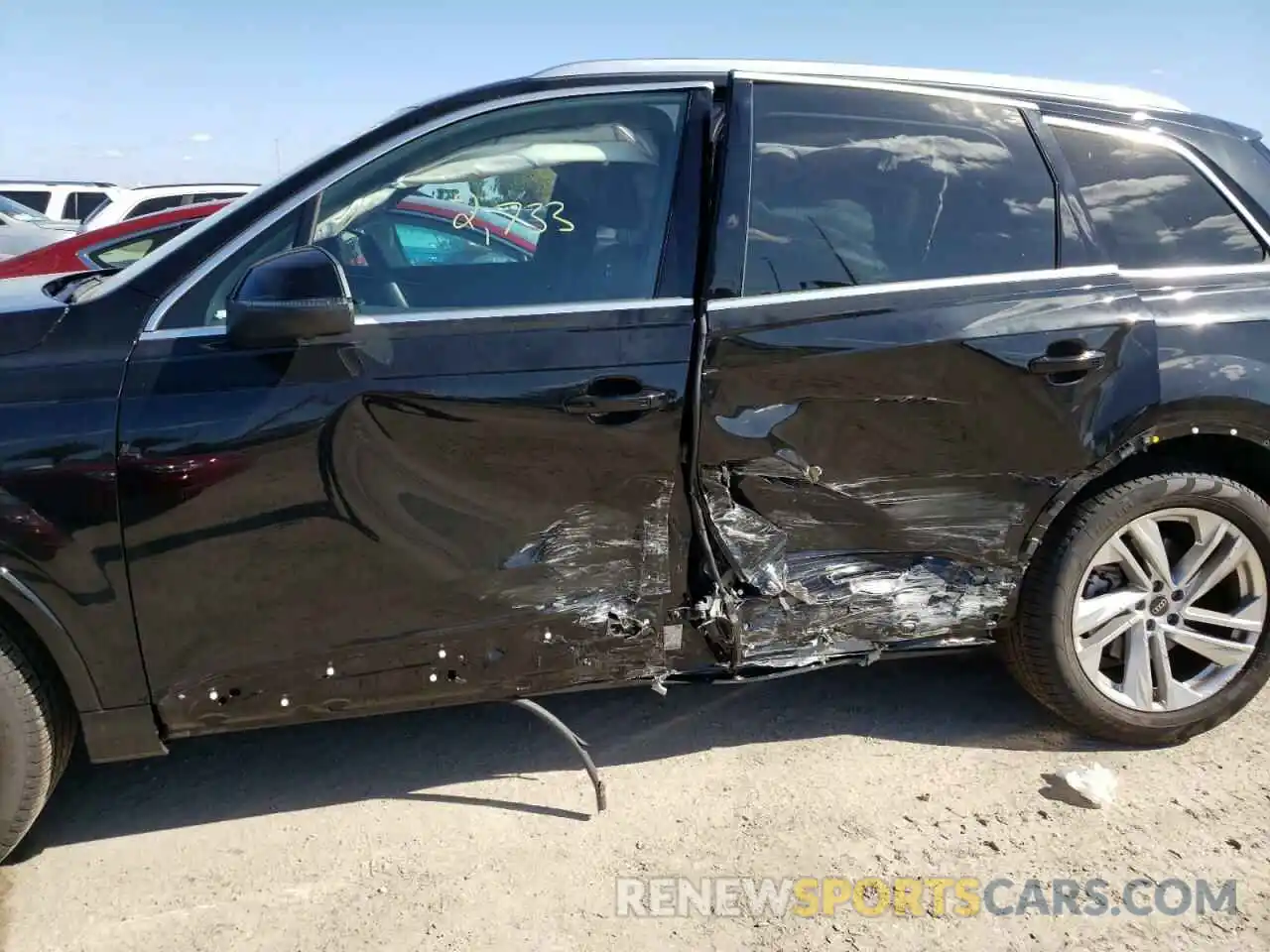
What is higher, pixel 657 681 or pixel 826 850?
pixel 657 681

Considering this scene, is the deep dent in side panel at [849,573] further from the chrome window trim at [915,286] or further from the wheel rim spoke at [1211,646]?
the wheel rim spoke at [1211,646]

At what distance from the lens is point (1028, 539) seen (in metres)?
2.91

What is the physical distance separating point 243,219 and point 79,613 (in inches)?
40.9

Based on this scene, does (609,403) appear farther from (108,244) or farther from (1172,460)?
(108,244)

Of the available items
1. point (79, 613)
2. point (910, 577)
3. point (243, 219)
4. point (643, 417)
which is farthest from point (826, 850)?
point (243, 219)

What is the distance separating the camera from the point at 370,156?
2.53m

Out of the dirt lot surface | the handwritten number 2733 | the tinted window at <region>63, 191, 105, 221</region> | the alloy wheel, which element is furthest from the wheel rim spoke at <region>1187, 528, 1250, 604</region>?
the tinted window at <region>63, 191, 105, 221</region>

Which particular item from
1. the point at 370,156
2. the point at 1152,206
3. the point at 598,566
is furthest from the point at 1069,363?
the point at 370,156

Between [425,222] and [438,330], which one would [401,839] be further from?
[425,222]

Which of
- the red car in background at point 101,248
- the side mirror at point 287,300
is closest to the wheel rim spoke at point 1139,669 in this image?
the side mirror at point 287,300

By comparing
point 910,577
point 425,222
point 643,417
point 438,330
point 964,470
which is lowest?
point 910,577

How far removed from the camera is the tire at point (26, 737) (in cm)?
237

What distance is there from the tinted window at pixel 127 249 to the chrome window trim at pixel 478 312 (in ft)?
14.7

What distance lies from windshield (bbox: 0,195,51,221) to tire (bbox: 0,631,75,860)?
1217cm
